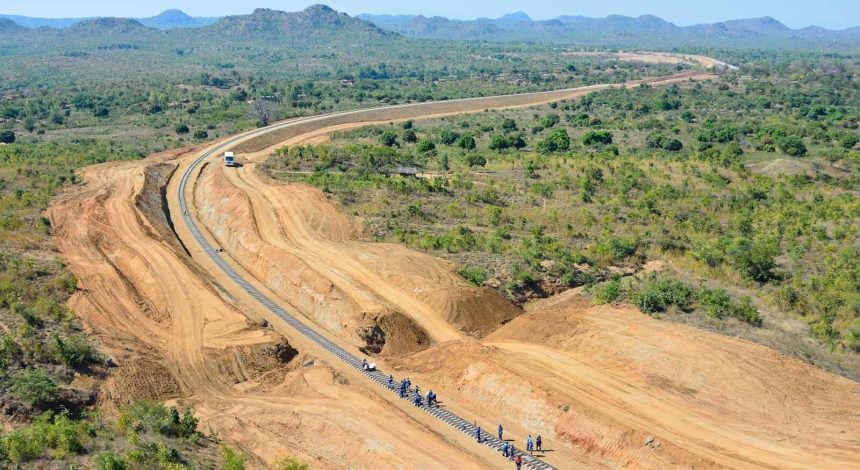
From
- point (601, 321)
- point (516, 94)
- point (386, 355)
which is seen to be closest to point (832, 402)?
point (601, 321)

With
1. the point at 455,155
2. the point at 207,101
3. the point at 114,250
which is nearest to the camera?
the point at 114,250

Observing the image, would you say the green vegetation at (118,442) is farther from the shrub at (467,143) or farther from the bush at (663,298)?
the shrub at (467,143)

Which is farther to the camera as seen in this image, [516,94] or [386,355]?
[516,94]

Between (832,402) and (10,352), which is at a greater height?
(10,352)

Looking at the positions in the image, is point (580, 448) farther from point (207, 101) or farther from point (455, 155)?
point (207, 101)

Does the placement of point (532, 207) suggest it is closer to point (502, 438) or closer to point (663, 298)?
point (663, 298)
